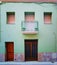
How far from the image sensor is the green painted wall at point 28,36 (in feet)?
53.1

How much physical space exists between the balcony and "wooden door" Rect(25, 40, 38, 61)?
3.87 ft

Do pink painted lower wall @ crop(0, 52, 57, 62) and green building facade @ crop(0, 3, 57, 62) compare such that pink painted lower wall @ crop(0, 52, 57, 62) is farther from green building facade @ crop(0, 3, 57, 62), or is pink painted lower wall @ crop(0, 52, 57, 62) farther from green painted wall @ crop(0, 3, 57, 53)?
green painted wall @ crop(0, 3, 57, 53)

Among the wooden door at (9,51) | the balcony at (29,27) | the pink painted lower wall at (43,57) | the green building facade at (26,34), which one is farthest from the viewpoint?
the wooden door at (9,51)

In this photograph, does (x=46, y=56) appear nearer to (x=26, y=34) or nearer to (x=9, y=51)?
(x=26, y=34)

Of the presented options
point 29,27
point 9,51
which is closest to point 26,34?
point 29,27

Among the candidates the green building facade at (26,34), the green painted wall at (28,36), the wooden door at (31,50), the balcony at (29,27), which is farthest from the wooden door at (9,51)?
the balcony at (29,27)

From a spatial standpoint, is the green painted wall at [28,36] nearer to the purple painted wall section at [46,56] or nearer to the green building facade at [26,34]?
the green building facade at [26,34]

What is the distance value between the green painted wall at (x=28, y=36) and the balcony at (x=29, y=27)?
41cm

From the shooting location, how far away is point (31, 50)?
16.7 m

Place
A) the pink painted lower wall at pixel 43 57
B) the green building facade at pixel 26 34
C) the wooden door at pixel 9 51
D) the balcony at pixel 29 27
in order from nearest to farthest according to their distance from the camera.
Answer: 1. the balcony at pixel 29 27
2. the green building facade at pixel 26 34
3. the pink painted lower wall at pixel 43 57
4. the wooden door at pixel 9 51

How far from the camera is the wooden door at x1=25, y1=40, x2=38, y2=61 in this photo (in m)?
16.6

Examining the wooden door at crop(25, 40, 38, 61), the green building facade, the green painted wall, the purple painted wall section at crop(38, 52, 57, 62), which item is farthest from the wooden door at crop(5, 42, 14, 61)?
the purple painted wall section at crop(38, 52, 57, 62)

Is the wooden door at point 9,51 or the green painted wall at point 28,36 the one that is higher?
the green painted wall at point 28,36

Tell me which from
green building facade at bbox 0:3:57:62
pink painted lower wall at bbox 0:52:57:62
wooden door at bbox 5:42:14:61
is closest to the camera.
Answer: green building facade at bbox 0:3:57:62
